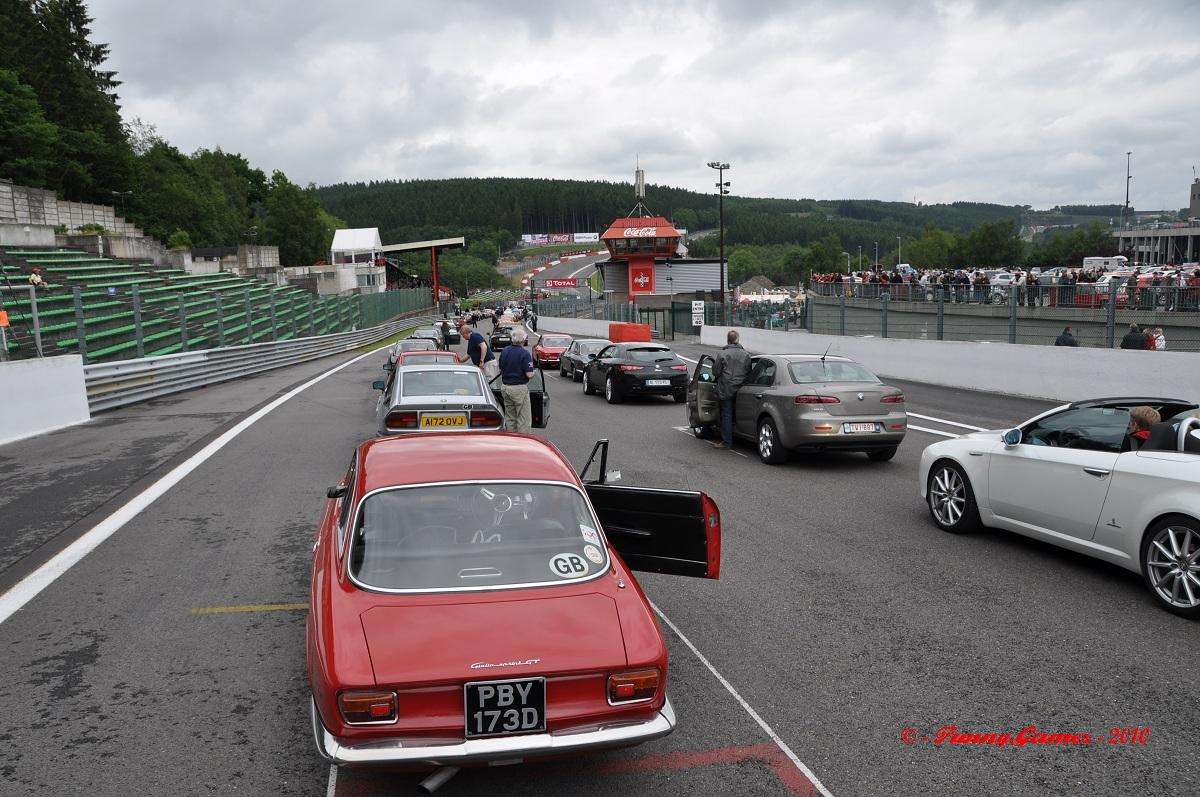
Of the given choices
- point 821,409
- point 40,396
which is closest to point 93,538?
point 821,409

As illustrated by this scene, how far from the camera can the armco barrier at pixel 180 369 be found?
17.3m

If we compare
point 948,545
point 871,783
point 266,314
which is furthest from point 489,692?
point 266,314

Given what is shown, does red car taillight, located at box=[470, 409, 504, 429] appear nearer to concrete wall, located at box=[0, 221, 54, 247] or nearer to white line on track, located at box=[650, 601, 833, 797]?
white line on track, located at box=[650, 601, 833, 797]

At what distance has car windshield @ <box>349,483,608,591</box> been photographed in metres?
4.13

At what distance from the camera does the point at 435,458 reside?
4828mm

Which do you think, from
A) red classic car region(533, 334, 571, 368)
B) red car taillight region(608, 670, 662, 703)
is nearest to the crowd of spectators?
red classic car region(533, 334, 571, 368)

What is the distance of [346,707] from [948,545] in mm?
5844

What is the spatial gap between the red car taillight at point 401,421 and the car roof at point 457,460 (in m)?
5.09

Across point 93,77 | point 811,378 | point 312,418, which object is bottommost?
point 312,418

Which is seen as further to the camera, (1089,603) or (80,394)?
(80,394)

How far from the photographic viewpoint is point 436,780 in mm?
3611

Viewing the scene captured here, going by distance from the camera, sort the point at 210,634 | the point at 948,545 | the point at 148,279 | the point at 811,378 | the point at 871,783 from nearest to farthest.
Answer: the point at 871,783 → the point at 210,634 → the point at 948,545 → the point at 811,378 → the point at 148,279

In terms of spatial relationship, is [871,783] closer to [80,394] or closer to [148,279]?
[80,394]

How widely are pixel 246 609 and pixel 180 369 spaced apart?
1726 cm
